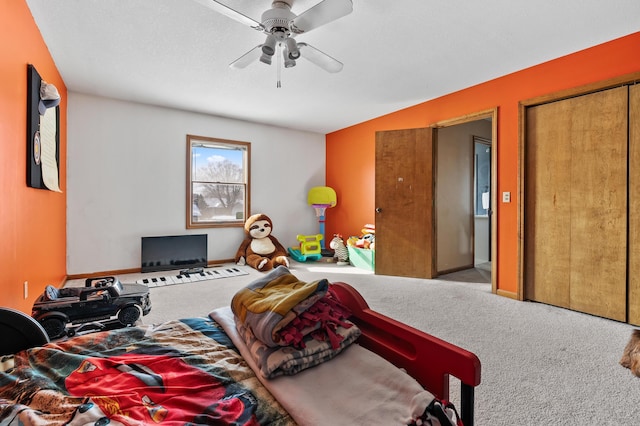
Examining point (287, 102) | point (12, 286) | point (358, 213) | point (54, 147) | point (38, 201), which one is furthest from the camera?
point (358, 213)

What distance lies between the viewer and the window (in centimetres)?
479

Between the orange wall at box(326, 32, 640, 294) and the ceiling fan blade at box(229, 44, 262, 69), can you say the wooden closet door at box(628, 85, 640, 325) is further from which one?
the ceiling fan blade at box(229, 44, 262, 69)

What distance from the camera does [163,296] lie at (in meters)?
3.21

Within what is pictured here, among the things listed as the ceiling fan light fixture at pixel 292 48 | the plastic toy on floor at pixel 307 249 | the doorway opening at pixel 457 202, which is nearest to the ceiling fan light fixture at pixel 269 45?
the ceiling fan light fixture at pixel 292 48

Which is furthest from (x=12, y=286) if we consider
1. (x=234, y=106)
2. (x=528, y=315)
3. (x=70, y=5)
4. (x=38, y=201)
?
(x=528, y=315)

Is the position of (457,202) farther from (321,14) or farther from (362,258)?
(321,14)

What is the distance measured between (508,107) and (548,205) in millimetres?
1119

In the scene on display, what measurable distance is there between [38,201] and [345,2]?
9.37 ft

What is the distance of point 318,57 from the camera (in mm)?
2576

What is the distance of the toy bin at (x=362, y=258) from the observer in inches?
183

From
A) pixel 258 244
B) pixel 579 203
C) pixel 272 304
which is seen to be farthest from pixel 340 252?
pixel 272 304

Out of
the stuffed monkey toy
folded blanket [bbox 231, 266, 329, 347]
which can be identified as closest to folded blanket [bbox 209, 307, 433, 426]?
folded blanket [bbox 231, 266, 329, 347]

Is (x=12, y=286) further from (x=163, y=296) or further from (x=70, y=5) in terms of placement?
(x=70, y=5)

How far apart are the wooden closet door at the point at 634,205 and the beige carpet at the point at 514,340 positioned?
221 millimetres
